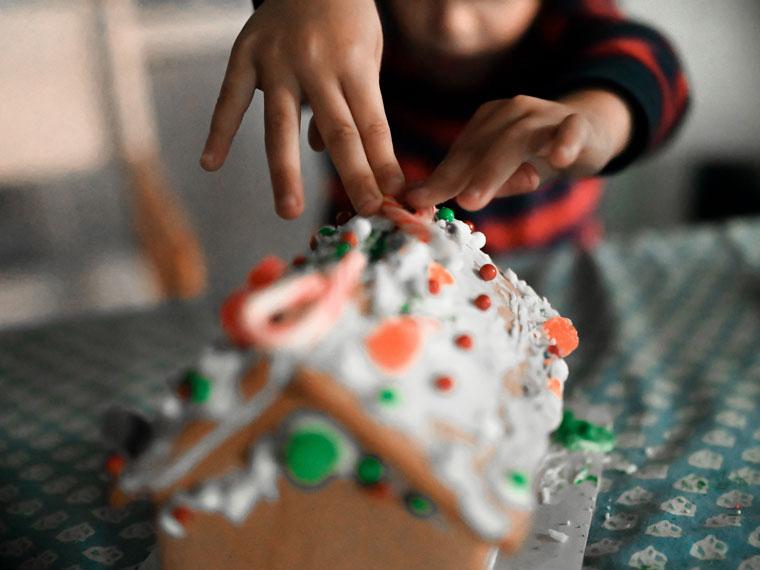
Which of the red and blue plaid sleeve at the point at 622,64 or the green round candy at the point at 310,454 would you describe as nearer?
the green round candy at the point at 310,454

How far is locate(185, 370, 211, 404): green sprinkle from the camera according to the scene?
0.34m

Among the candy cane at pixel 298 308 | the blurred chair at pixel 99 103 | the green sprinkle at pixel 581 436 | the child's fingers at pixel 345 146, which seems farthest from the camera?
the blurred chair at pixel 99 103

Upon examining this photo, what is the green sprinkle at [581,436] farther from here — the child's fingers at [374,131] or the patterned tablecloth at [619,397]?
the child's fingers at [374,131]

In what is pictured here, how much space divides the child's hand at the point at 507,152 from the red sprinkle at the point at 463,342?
102 mm

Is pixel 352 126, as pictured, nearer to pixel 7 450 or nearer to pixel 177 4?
pixel 7 450

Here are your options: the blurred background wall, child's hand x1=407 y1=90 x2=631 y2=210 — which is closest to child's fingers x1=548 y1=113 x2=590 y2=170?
child's hand x1=407 y1=90 x2=631 y2=210

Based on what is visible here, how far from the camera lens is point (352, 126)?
0.45 m

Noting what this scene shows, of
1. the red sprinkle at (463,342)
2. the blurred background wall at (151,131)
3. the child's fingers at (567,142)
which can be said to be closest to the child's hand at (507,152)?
the child's fingers at (567,142)

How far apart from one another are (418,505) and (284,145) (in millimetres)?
218

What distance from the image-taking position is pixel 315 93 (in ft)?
1.53

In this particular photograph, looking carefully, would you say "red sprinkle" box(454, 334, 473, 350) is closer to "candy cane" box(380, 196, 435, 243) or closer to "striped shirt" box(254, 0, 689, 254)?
"candy cane" box(380, 196, 435, 243)

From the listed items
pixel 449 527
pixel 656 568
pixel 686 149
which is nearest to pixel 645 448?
pixel 656 568

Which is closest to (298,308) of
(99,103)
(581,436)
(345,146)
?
(345,146)

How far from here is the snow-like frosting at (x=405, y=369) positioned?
326 millimetres
